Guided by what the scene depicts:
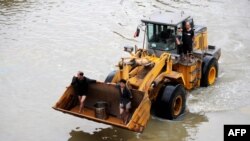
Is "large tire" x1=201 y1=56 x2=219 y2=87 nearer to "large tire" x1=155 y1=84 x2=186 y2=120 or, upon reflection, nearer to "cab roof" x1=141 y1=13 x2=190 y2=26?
"cab roof" x1=141 y1=13 x2=190 y2=26

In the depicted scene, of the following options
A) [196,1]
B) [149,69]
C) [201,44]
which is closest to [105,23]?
[196,1]

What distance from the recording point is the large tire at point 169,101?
13.6m

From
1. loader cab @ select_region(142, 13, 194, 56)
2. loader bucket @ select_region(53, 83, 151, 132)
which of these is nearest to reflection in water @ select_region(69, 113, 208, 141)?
loader bucket @ select_region(53, 83, 151, 132)

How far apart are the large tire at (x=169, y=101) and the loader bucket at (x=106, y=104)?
1205mm

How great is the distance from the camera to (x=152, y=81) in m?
13.6

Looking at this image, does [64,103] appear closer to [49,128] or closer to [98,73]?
[49,128]

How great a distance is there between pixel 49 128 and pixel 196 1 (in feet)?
60.1

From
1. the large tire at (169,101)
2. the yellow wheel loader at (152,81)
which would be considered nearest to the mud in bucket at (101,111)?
the yellow wheel loader at (152,81)

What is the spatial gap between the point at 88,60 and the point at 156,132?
7029 millimetres

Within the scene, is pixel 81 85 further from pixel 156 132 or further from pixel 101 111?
pixel 156 132

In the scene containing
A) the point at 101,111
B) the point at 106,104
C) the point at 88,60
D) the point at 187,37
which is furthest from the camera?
the point at 88,60

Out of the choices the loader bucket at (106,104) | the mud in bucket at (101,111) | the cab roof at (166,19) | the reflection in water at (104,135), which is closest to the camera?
the loader bucket at (106,104)

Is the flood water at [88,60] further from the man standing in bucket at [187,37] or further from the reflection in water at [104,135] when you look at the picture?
the man standing in bucket at [187,37]

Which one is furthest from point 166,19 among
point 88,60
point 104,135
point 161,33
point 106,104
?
point 88,60
